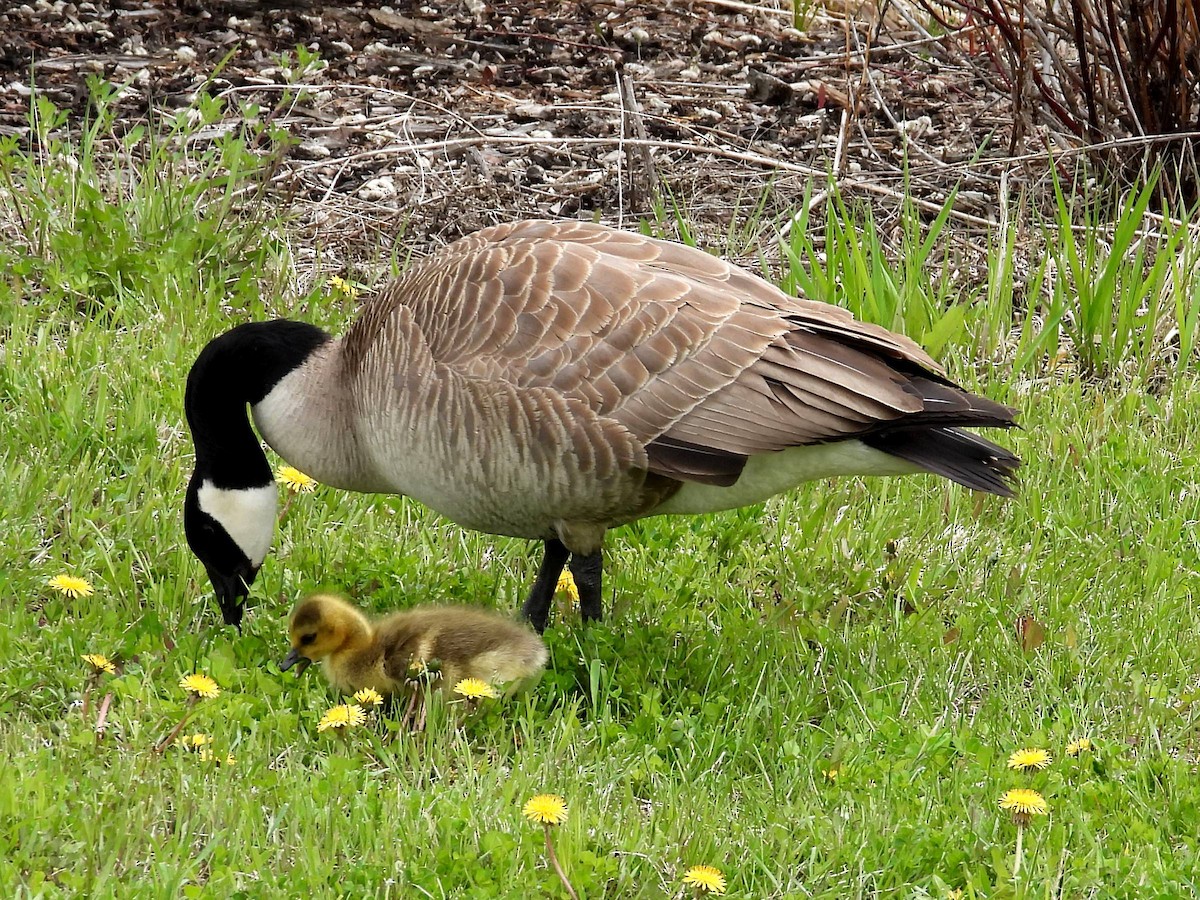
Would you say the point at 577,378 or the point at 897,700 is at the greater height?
the point at 577,378

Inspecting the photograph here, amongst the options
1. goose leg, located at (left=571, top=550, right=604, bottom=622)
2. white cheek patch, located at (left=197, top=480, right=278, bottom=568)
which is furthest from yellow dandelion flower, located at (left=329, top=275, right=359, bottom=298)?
goose leg, located at (left=571, top=550, right=604, bottom=622)

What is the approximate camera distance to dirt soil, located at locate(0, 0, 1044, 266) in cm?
711

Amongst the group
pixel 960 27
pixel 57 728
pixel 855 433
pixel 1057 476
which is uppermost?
pixel 960 27

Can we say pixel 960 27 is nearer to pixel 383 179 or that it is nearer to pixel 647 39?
pixel 647 39

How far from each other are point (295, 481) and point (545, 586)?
39.7 inches

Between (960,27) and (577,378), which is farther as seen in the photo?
(960,27)

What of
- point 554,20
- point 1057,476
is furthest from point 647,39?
point 1057,476

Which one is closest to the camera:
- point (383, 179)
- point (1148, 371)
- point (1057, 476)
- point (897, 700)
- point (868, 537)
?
point (897, 700)

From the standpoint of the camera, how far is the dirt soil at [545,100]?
711 centimetres

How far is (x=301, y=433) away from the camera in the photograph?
449 centimetres

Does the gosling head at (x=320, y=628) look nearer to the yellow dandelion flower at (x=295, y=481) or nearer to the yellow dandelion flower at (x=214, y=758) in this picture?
the yellow dandelion flower at (x=214, y=758)

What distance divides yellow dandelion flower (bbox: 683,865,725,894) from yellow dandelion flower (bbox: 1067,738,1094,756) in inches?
41.5

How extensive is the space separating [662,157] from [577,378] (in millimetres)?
3858

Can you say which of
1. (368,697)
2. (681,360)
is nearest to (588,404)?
(681,360)
